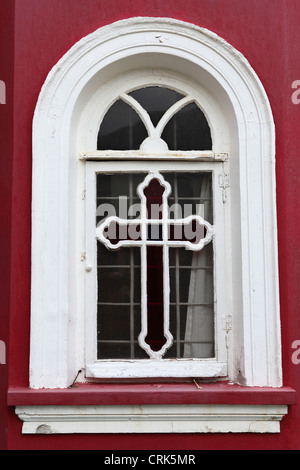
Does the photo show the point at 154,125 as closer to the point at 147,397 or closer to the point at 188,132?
the point at 188,132

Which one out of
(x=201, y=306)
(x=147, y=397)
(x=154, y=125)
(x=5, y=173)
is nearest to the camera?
(x=147, y=397)

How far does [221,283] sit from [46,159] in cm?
124

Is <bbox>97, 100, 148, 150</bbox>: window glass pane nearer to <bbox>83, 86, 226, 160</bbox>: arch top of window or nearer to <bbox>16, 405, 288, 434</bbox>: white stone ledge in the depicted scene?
<bbox>83, 86, 226, 160</bbox>: arch top of window

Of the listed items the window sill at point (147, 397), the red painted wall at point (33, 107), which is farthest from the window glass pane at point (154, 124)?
the window sill at point (147, 397)

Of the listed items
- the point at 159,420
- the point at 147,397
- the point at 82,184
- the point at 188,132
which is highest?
the point at 188,132

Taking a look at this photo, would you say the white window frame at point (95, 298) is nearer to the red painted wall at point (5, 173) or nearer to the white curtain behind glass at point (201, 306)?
the white curtain behind glass at point (201, 306)

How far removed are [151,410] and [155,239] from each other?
3.19ft

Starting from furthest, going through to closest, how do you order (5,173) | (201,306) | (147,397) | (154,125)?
1. (154,125)
2. (201,306)
3. (5,173)
4. (147,397)

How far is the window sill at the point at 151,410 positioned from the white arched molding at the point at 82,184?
0.33 ft

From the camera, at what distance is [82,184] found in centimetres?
333

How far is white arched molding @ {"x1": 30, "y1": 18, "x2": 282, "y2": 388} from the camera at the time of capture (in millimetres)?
3076

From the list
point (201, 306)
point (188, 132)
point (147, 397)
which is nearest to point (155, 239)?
point (201, 306)

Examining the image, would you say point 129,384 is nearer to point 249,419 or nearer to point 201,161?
point 249,419

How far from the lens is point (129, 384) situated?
10.4ft
